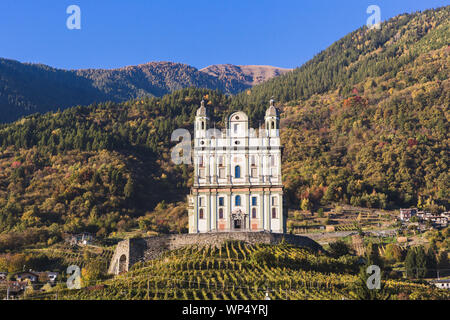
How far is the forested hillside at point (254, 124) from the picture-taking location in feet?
359

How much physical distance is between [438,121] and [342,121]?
22650 millimetres

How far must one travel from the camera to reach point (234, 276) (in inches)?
1930

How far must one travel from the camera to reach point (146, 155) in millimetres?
140250

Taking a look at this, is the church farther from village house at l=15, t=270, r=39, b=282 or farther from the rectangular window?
village house at l=15, t=270, r=39, b=282

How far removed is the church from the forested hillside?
2994cm

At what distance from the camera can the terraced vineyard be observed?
1718 inches

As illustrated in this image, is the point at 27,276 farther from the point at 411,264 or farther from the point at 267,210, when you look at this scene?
the point at 411,264

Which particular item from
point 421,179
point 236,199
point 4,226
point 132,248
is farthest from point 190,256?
point 421,179

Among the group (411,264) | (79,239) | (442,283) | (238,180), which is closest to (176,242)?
(238,180)

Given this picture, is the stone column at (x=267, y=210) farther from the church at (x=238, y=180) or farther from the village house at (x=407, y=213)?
the village house at (x=407, y=213)

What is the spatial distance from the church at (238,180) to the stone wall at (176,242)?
6.67m

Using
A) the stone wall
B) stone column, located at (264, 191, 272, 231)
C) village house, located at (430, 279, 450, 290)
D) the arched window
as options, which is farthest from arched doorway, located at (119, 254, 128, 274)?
village house, located at (430, 279, 450, 290)

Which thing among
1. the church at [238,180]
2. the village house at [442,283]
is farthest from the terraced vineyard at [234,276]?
the village house at [442,283]
